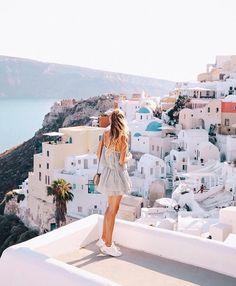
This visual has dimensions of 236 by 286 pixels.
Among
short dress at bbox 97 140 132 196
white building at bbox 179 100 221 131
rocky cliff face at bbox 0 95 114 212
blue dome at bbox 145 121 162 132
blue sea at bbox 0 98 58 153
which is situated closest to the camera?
short dress at bbox 97 140 132 196

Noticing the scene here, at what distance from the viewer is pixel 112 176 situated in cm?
424

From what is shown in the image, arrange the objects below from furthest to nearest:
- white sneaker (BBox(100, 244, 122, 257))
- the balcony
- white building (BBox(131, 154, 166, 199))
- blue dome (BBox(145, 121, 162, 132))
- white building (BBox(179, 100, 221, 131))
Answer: blue dome (BBox(145, 121, 162, 132)) < white building (BBox(179, 100, 221, 131)) < white building (BBox(131, 154, 166, 199)) < white sneaker (BBox(100, 244, 122, 257)) < the balcony

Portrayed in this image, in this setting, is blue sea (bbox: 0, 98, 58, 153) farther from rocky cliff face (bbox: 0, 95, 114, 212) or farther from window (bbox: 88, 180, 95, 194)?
window (bbox: 88, 180, 95, 194)

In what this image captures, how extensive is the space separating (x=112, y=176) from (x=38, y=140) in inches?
1926

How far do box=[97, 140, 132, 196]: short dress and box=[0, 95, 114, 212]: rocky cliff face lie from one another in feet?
128

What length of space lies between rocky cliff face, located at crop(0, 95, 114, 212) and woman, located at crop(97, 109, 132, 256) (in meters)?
38.9

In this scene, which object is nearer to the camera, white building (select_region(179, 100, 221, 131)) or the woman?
the woman

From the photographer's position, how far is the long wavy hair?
4146 mm

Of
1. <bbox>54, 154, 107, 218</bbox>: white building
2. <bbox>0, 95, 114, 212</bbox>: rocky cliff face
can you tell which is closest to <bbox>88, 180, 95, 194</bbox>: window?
<bbox>54, 154, 107, 218</bbox>: white building

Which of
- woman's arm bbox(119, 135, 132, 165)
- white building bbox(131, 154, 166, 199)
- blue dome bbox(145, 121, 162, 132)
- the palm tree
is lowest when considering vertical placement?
the palm tree

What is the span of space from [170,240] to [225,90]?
109ft

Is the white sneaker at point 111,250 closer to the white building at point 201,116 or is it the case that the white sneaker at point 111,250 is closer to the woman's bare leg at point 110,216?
the woman's bare leg at point 110,216

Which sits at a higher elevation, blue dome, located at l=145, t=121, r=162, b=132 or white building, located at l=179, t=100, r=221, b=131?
white building, located at l=179, t=100, r=221, b=131

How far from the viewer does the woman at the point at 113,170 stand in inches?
164
